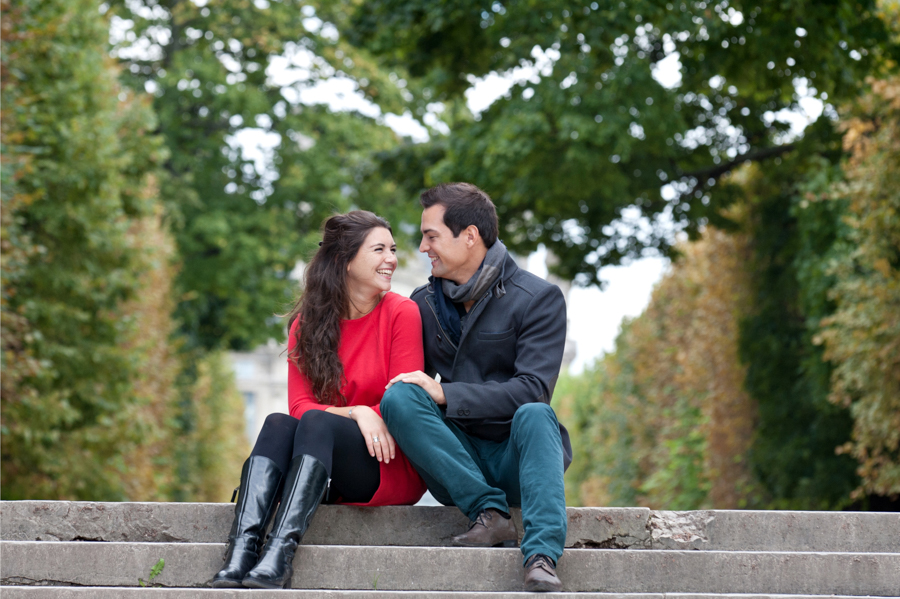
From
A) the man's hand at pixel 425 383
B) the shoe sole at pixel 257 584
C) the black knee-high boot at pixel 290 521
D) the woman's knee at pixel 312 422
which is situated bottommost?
the shoe sole at pixel 257 584

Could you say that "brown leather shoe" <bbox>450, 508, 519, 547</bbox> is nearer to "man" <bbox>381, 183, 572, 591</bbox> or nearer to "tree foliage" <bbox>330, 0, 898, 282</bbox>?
"man" <bbox>381, 183, 572, 591</bbox>

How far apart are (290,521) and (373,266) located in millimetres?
1150

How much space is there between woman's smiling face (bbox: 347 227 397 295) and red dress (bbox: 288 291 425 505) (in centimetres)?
10

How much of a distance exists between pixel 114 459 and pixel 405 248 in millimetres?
6779

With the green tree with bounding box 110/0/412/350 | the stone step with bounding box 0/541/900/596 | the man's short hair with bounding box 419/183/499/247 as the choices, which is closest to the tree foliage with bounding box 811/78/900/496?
the stone step with bounding box 0/541/900/596

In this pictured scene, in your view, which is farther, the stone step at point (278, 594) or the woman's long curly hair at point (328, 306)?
the woman's long curly hair at point (328, 306)

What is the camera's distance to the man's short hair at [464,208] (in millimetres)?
4426

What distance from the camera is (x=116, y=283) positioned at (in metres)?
12.4

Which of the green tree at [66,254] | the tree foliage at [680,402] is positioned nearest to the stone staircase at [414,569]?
the green tree at [66,254]

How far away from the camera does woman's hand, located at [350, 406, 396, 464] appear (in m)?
4.13

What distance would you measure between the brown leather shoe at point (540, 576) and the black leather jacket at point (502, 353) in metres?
0.56

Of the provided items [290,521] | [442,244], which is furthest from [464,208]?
[290,521]

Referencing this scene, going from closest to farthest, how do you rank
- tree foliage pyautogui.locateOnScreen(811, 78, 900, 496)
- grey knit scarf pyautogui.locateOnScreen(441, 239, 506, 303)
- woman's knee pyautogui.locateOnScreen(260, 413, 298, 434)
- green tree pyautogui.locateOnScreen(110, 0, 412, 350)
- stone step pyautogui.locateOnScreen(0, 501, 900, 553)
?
1. woman's knee pyautogui.locateOnScreen(260, 413, 298, 434)
2. grey knit scarf pyautogui.locateOnScreen(441, 239, 506, 303)
3. stone step pyautogui.locateOnScreen(0, 501, 900, 553)
4. tree foliage pyautogui.locateOnScreen(811, 78, 900, 496)
5. green tree pyautogui.locateOnScreen(110, 0, 412, 350)

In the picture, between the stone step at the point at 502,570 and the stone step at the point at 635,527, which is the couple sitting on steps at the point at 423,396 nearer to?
the stone step at the point at 502,570
